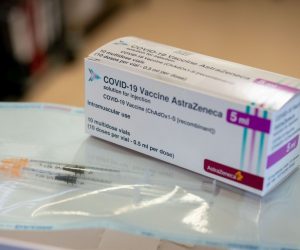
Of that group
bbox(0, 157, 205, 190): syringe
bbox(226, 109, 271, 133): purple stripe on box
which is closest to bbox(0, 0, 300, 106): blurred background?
bbox(0, 157, 205, 190): syringe

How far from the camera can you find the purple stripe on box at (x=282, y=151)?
0.47 metres

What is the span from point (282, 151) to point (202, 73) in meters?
A: 0.11

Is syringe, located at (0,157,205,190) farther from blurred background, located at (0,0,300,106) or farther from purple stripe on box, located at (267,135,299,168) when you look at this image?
blurred background, located at (0,0,300,106)

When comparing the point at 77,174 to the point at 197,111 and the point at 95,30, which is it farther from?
the point at 95,30

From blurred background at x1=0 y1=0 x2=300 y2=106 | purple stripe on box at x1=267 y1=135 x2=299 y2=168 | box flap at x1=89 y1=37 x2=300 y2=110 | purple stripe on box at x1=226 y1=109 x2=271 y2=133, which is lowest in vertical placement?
blurred background at x1=0 y1=0 x2=300 y2=106

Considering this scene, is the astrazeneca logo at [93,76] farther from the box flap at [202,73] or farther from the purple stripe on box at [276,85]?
the purple stripe on box at [276,85]

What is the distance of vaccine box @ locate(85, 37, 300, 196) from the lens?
461 mm

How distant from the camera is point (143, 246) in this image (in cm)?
53

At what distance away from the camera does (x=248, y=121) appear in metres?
0.45

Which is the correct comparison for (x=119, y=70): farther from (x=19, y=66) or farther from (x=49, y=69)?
(x=49, y=69)

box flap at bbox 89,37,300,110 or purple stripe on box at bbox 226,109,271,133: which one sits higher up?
box flap at bbox 89,37,300,110

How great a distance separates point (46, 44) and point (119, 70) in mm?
1841

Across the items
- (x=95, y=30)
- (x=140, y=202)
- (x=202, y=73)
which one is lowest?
(x=95, y=30)

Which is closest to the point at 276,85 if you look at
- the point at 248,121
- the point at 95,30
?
the point at 248,121
